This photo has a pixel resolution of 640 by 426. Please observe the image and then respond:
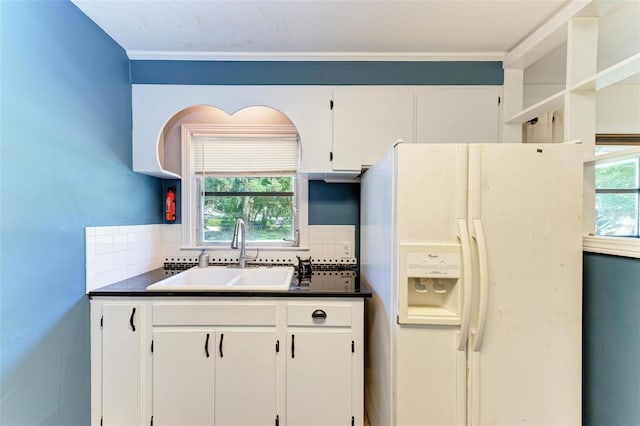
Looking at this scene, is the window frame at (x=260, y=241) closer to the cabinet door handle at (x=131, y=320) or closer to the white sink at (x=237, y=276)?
the white sink at (x=237, y=276)

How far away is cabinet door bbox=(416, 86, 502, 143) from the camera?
6.27 feet

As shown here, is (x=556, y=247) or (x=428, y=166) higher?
(x=428, y=166)

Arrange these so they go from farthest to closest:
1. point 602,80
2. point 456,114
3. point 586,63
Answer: point 456,114 → point 586,63 → point 602,80

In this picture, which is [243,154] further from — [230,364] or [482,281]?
[482,281]

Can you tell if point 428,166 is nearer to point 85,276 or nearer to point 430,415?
point 430,415

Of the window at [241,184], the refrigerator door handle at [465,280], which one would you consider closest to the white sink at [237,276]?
the window at [241,184]

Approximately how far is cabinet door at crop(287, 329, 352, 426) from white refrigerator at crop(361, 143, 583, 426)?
1.38 feet

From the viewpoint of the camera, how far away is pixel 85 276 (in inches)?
62.1

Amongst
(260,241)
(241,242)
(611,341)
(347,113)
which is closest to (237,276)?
(241,242)

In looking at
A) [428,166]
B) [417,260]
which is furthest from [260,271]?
[428,166]

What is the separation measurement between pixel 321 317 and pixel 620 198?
2.67 m

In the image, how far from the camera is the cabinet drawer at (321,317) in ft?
5.27

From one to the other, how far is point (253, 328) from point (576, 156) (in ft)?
6.15

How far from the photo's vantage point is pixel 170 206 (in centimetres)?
231
